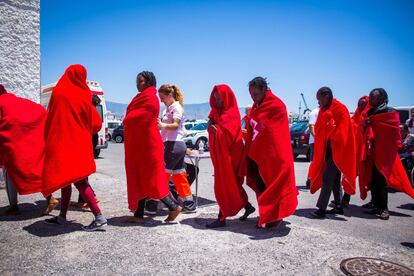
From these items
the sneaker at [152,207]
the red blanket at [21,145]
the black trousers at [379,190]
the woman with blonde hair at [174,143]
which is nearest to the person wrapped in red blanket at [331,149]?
the black trousers at [379,190]

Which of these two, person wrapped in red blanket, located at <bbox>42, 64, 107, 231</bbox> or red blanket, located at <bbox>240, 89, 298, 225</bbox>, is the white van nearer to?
person wrapped in red blanket, located at <bbox>42, 64, 107, 231</bbox>

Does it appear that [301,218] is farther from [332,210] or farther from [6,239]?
[6,239]

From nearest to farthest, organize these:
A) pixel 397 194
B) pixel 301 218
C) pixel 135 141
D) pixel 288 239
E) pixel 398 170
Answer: pixel 288 239
pixel 135 141
pixel 301 218
pixel 398 170
pixel 397 194

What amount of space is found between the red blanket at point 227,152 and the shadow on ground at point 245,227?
250mm

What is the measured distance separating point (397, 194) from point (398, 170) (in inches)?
94.6

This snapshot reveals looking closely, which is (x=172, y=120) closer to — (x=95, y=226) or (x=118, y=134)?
(x=95, y=226)

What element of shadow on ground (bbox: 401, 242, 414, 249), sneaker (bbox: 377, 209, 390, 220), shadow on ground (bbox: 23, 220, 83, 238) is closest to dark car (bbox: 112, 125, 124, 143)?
shadow on ground (bbox: 23, 220, 83, 238)

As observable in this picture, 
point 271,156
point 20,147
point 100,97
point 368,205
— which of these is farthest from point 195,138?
point 271,156

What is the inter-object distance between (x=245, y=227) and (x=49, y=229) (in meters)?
2.60

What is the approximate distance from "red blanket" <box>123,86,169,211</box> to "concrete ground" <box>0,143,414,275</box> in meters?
0.51

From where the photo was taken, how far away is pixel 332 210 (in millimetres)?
5094

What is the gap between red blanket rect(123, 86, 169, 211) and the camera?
4.19m

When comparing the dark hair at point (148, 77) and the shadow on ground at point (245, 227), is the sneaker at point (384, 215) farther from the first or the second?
the dark hair at point (148, 77)

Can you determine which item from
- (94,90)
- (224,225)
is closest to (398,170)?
(224,225)
